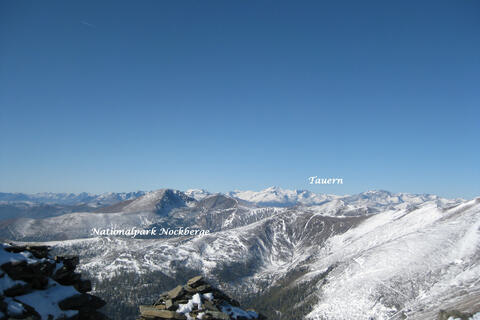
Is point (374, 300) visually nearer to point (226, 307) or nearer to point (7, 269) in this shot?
point (226, 307)

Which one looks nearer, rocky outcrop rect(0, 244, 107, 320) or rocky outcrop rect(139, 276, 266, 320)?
rocky outcrop rect(0, 244, 107, 320)

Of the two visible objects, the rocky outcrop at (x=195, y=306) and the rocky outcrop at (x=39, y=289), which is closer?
the rocky outcrop at (x=39, y=289)

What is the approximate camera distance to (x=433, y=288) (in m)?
193

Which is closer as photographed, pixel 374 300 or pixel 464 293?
pixel 464 293

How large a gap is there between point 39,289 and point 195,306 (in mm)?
20059

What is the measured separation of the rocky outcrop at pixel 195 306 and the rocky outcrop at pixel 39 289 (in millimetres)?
7836

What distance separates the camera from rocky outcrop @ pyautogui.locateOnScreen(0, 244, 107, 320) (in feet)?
102

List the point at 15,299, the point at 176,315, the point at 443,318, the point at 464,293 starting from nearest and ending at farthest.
A: 1. the point at 15,299
2. the point at 176,315
3. the point at 443,318
4. the point at 464,293

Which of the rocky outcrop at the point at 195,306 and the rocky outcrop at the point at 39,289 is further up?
the rocky outcrop at the point at 39,289

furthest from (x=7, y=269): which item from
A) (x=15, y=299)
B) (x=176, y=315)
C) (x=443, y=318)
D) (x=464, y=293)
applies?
(x=464, y=293)

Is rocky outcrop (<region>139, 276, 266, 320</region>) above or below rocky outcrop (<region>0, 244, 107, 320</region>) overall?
below

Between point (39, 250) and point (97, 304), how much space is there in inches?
474

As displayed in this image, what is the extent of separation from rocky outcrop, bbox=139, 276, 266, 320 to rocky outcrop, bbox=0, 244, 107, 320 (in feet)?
25.7

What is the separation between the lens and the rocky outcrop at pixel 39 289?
102 feet
